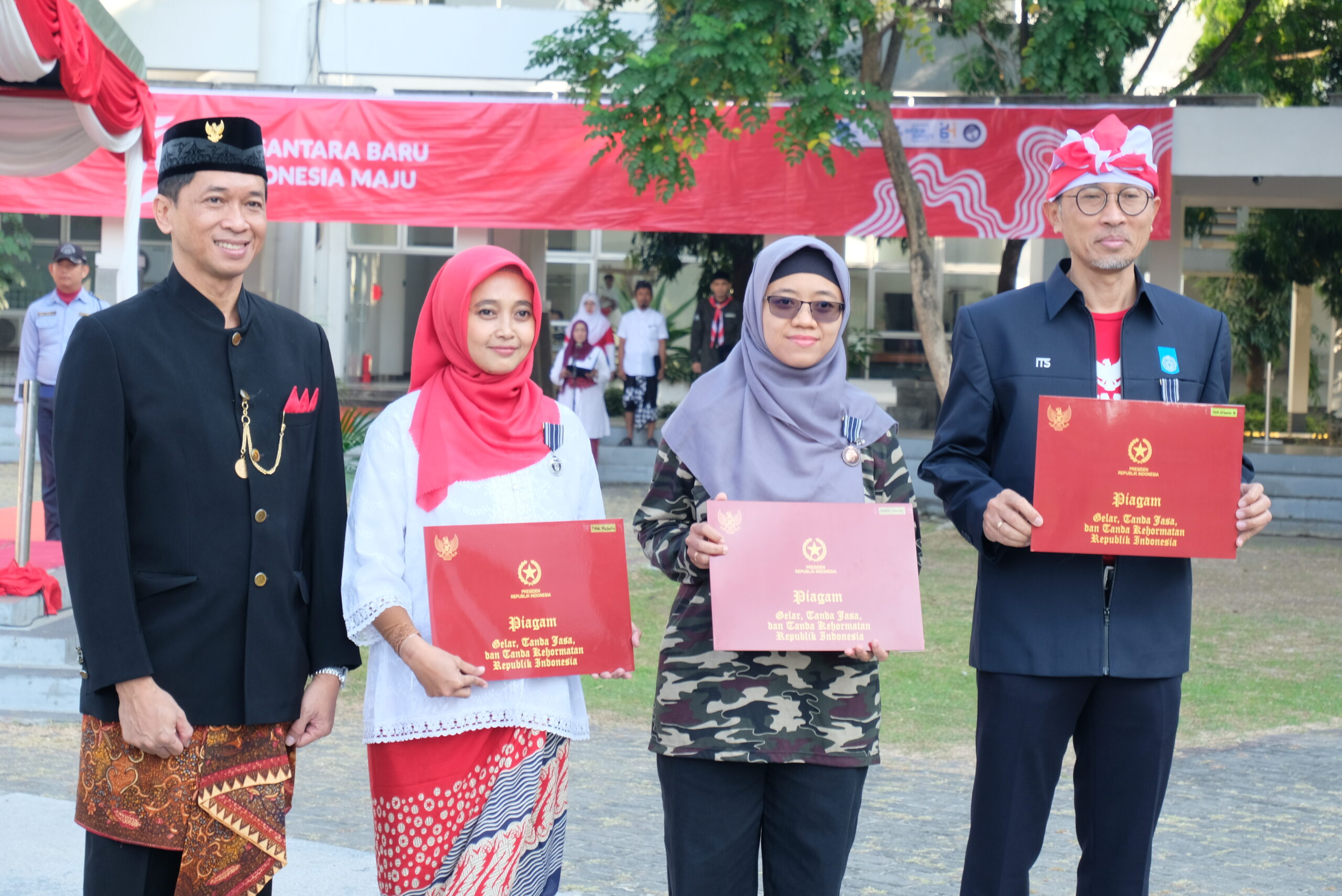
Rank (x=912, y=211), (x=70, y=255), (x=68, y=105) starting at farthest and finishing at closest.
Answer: (x=912, y=211), (x=70, y=255), (x=68, y=105)

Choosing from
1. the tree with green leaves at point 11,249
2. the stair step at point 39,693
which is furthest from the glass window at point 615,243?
the stair step at point 39,693

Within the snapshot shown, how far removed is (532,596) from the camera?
2.81m

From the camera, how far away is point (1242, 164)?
1345cm

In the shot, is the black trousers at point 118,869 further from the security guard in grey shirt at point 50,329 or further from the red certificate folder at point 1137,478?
the security guard in grey shirt at point 50,329

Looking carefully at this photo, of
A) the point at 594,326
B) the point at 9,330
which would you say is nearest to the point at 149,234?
the point at 9,330

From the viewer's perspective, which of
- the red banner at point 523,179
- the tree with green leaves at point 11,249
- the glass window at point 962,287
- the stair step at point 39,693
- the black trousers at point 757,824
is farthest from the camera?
the glass window at point 962,287

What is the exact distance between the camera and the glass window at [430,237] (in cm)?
2269

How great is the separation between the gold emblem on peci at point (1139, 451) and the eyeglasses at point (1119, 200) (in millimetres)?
536

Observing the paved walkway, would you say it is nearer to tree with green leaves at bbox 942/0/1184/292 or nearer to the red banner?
tree with green leaves at bbox 942/0/1184/292

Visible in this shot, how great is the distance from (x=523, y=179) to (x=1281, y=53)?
8968mm

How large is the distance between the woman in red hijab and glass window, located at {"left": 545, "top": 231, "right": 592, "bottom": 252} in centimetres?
2044

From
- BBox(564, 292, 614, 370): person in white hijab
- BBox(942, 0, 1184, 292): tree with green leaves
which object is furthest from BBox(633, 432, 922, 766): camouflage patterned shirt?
BBox(564, 292, 614, 370): person in white hijab

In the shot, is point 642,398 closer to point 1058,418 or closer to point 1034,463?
point 1034,463

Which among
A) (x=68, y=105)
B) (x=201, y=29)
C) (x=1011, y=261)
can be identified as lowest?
(x=68, y=105)
